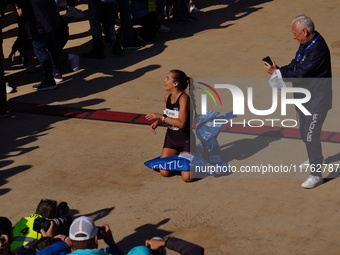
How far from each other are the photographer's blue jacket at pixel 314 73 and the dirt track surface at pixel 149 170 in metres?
1.05

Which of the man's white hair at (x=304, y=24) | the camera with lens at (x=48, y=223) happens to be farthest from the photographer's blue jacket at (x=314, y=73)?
the camera with lens at (x=48, y=223)

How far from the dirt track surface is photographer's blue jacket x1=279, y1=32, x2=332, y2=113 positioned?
3.44 ft

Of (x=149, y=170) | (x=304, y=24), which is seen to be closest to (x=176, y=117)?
(x=149, y=170)

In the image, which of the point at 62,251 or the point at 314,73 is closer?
the point at 62,251

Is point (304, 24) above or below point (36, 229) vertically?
above

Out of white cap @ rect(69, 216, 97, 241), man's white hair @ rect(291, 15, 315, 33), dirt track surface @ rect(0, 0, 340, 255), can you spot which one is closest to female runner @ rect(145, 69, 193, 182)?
dirt track surface @ rect(0, 0, 340, 255)

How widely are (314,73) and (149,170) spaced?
99.1 inches

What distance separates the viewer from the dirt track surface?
7426 mm

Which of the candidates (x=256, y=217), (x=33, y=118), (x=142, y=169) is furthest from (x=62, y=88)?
(x=256, y=217)

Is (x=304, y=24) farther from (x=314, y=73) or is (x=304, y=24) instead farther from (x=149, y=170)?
(x=149, y=170)

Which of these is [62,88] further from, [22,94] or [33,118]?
[33,118]

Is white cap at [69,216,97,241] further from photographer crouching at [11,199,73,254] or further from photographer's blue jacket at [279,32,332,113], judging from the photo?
photographer's blue jacket at [279,32,332,113]

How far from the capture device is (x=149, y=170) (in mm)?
8961

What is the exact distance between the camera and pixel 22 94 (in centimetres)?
1205
